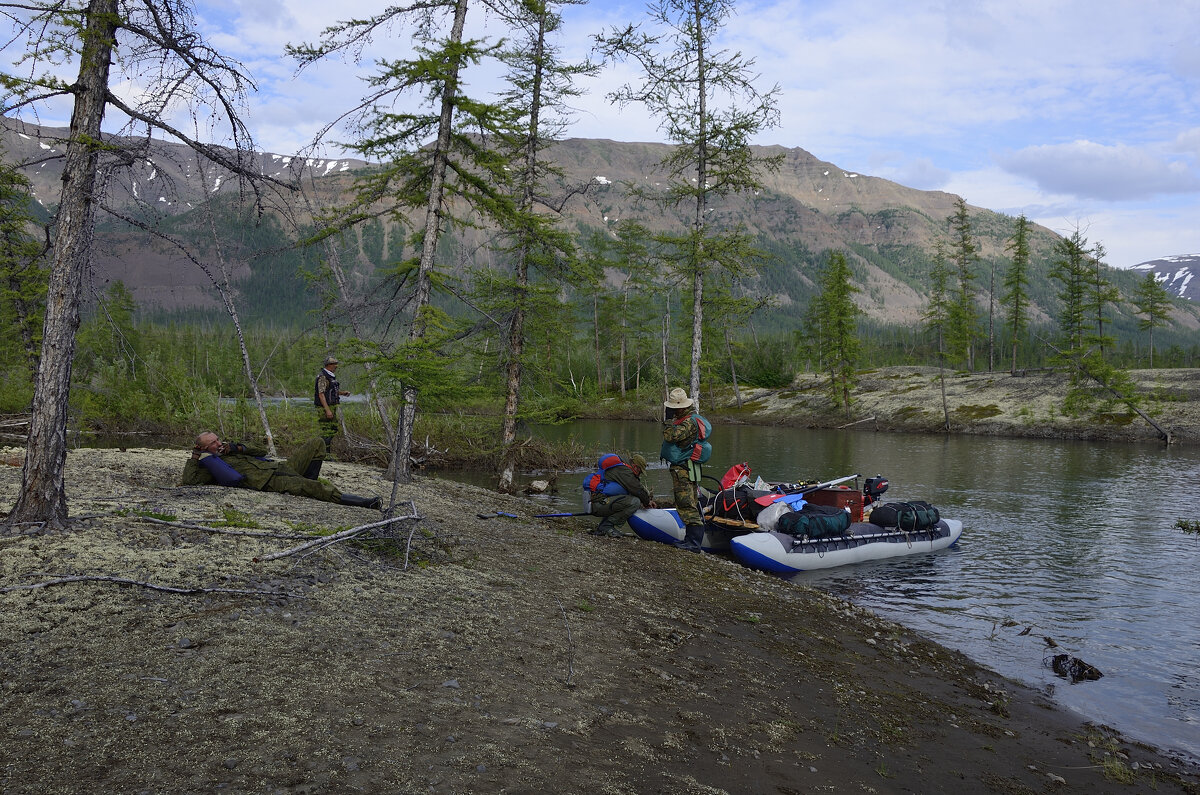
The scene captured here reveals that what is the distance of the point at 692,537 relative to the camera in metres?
13.8

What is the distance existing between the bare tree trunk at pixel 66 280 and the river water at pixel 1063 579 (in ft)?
35.3

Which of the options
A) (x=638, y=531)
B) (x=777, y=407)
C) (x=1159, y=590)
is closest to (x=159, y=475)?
(x=638, y=531)

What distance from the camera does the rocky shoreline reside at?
3816 millimetres

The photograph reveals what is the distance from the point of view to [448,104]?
13.9m

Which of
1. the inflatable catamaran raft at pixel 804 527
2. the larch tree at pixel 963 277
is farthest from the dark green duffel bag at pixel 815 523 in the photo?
the larch tree at pixel 963 277

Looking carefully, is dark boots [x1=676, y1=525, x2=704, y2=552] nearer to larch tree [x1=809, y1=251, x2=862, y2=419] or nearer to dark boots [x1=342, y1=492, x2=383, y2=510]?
dark boots [x1=342, y1=492, x2=383, y2=510]

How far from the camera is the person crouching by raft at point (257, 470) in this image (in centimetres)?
1044

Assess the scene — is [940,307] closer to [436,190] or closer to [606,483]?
[606,483]

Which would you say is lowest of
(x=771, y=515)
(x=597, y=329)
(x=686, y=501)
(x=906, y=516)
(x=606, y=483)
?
(x=906, y=516)

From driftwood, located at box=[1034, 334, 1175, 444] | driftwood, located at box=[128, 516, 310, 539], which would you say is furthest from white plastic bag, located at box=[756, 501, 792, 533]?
driftwood, located at box=[1034, 334, 1175, 444]

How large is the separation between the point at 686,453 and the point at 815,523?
119 inches

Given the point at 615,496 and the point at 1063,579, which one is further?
the point at 1063,579

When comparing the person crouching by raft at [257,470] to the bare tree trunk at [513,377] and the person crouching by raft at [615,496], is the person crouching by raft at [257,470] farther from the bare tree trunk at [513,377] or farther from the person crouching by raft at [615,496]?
the bare tree trunk at [513,377]

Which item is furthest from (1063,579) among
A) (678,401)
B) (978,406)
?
(978,406)
